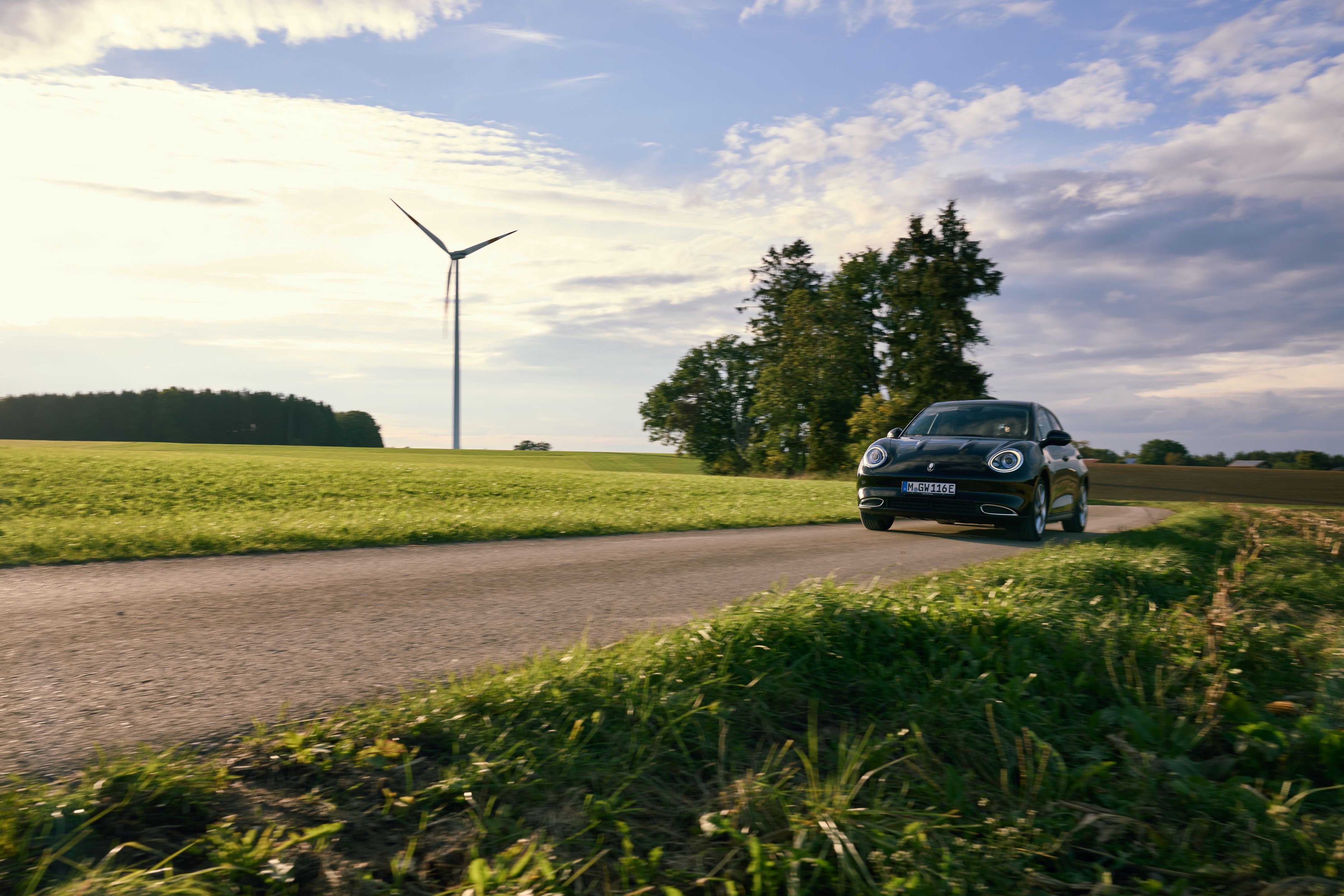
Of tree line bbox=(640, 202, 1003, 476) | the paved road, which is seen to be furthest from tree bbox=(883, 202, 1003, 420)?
the paved road

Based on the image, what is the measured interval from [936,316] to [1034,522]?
132ft

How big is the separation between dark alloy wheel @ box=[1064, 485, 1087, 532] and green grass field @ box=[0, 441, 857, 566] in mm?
3354

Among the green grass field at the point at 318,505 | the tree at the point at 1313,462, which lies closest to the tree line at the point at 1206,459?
the tree at the point at 1313,462

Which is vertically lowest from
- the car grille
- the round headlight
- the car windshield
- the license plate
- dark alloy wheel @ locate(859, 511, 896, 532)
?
dark alloy wheel @ locate(859, 511, 896, 532)

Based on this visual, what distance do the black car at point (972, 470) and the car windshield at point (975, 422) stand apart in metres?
0.01

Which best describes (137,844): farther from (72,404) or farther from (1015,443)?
(72,404)

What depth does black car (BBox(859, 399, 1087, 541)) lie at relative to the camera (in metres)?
9.24

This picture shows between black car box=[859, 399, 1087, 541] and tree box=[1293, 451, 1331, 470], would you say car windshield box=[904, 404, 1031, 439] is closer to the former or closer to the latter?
black car box=[859, 399, 1087, 541]

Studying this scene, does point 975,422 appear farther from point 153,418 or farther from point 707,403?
point 153,418

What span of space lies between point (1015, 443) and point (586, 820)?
8.56m

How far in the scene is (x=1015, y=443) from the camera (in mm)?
9562

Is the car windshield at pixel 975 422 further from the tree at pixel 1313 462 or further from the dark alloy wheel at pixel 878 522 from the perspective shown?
the tree at pixel 1313 462

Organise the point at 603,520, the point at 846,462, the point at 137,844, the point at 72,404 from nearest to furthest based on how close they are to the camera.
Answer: the point at 137,844 → the point at 603,520 → the point at 846,462 → the point at 72,404

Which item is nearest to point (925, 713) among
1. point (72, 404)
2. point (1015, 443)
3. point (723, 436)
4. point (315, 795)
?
point (315, 795)
